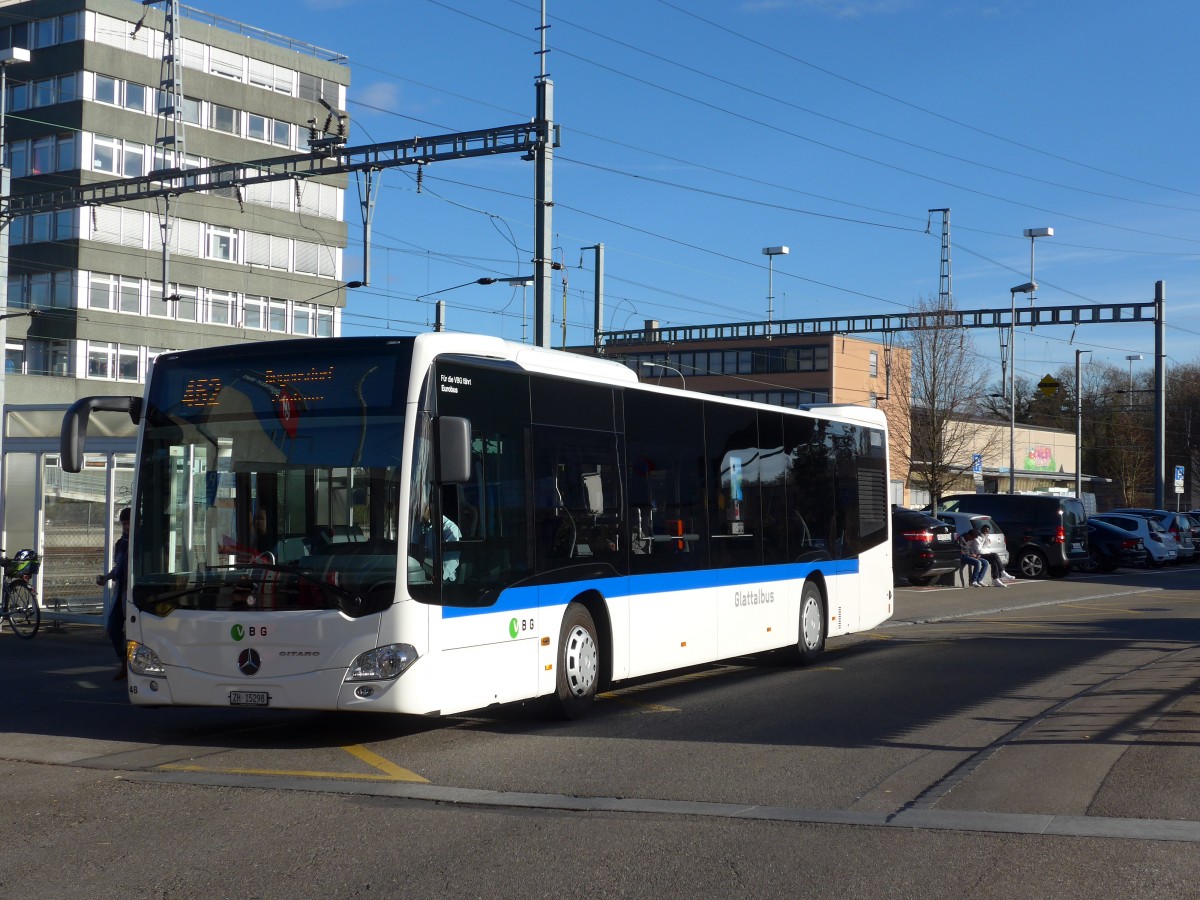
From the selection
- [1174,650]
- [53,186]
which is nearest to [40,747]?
[1174,650]

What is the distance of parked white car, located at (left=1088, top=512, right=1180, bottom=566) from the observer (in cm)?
4297

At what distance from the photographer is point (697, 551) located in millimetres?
13656

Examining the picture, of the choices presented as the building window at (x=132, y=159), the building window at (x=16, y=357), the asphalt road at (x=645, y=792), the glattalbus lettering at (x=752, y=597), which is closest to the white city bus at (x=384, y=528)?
the asphalt road at (x=645, y=792)

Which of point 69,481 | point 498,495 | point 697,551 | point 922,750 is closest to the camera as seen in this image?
point 922,750

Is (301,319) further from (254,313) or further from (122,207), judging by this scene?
(122,207)

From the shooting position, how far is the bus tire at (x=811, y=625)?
1592 cm

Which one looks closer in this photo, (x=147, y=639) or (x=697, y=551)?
(x=147, y=639)

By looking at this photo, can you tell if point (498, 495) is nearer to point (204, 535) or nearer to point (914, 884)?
point (204, 535)

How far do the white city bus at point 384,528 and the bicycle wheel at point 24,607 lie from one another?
27.1 ft

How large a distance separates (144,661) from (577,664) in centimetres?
337

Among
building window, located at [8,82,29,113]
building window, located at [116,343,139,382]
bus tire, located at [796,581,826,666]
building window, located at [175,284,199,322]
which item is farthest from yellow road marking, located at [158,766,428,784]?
building window, located at [8,82,29,113]

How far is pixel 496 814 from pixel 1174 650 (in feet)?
40.4

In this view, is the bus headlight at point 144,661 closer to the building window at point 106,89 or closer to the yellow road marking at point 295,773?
the yellow road marking at point 295,773

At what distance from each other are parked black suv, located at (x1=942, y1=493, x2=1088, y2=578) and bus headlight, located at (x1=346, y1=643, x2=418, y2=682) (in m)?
28.8
